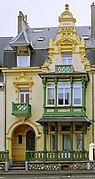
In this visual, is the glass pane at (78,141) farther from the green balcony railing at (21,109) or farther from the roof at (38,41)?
the roof at (38,41)

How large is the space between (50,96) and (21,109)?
8.79 ft

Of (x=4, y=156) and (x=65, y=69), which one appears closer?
(x=4, y=156)

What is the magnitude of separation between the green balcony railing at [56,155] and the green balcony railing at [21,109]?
3.75 m

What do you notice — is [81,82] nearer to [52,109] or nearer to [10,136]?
[52,109]

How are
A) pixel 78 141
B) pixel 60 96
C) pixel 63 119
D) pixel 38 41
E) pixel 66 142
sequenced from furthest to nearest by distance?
pixel 38 41
pixel 66 142
pixel 78 141
pixel 60 96
pixel 63 119

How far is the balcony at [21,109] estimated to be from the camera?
41125 mm

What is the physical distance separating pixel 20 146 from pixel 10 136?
5.22 ft

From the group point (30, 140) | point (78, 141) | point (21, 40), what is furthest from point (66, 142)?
point (21, 40)

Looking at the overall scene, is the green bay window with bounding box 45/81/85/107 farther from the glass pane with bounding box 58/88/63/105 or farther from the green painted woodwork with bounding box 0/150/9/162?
the green painted woodwork with bounding box 0/150/9/162

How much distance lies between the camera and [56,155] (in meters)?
39.0

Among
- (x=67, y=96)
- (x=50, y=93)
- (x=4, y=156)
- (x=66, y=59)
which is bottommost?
(x=4, y=156)

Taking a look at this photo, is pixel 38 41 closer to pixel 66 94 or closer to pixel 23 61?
pixel 23 61

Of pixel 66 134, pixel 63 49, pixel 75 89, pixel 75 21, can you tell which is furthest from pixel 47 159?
pixel 75 21

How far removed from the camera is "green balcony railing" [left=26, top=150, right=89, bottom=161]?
3878 centimetres
